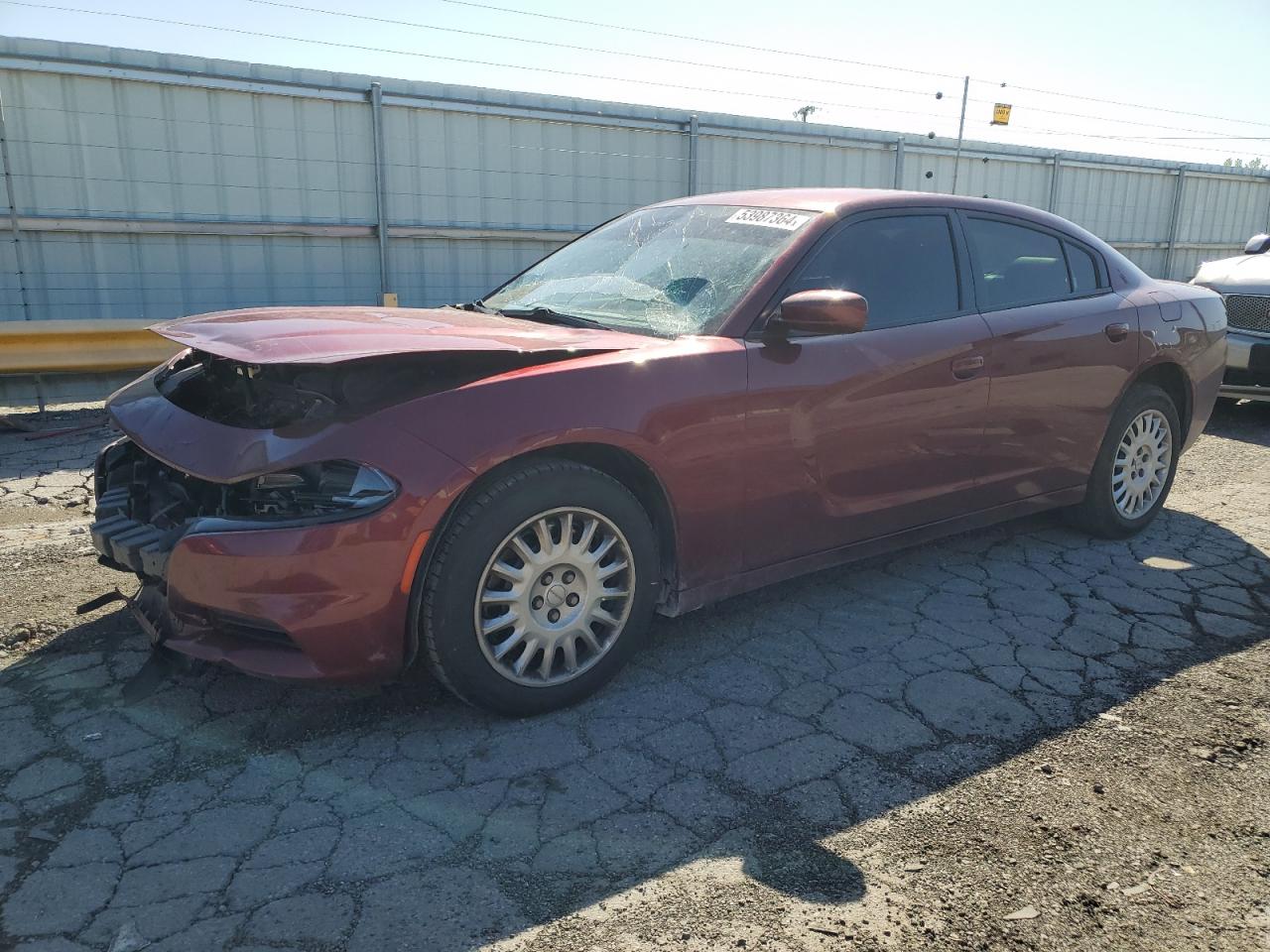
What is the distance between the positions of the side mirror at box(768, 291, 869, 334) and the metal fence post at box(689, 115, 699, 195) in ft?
26.3

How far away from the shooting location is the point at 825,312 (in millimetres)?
3213

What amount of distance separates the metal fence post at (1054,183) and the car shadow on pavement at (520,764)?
12.3 m

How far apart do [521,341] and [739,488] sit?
88 cm

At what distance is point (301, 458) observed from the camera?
2631 mm

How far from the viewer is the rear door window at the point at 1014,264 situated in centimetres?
411

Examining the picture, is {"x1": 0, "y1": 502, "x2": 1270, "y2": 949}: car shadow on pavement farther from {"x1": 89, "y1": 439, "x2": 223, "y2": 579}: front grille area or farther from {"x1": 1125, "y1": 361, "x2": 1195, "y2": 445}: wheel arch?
{"x1": 1125, "y1": 361, "x2": 1195, "y2": 445}: wheel arch

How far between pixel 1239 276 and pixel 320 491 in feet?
27.3

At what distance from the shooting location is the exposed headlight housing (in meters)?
2.66

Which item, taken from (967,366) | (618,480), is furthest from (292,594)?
(967,366)

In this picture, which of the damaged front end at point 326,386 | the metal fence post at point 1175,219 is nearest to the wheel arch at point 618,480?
the damaged front end at point 326,386

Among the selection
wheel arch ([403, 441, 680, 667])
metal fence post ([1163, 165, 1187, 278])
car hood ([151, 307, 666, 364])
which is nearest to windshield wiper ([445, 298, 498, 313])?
car hood ([151, 307, 666, 364])

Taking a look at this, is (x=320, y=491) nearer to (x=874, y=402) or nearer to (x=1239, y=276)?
(x=874, y=402)

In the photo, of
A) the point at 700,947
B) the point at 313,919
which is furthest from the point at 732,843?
the point at 313,919

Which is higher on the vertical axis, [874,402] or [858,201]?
[858,201]
